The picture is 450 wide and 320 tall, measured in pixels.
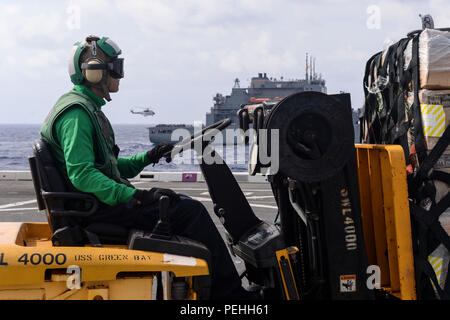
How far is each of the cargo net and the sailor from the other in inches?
47.7

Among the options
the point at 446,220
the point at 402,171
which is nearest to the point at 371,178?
the point at 402,171

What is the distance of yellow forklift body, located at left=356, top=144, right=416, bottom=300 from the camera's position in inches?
136

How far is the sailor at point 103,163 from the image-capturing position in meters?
3.23

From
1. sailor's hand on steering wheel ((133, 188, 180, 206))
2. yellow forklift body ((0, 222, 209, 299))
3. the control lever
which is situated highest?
sailor's hand on steering wheel ((133, 188, 180, 206))

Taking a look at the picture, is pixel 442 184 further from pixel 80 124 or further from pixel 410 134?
pixel 80 124

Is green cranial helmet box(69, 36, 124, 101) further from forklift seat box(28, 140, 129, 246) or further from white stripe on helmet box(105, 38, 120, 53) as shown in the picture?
forklift seat box(28, 140, 129, 246)

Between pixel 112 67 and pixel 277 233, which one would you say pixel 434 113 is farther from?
pixel 112 67

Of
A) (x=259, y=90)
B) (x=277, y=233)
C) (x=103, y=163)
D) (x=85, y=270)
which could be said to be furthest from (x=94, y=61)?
(x=259, y=90)

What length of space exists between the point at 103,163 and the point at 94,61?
2.24 feet

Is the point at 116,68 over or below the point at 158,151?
over

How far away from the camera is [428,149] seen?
3512 millimetres

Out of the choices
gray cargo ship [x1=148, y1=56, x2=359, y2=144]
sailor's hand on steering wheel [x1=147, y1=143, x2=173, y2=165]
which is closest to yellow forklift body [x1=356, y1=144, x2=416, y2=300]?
sailor's hand on steering wheel [x1=147, y1=143, x2=173, y2=165]
